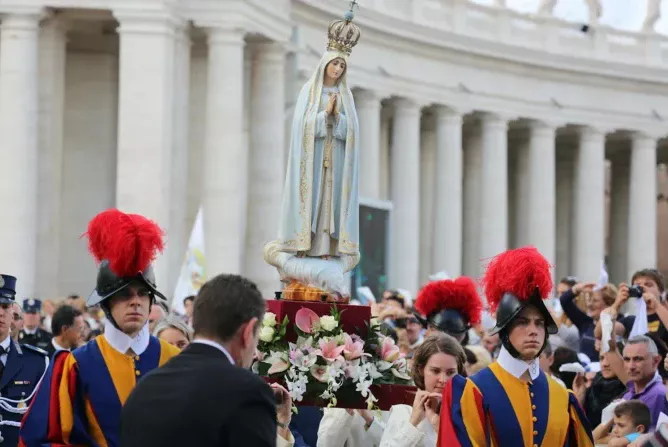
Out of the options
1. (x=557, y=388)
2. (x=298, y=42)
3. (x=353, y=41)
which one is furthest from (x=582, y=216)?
(x=557, y=388)

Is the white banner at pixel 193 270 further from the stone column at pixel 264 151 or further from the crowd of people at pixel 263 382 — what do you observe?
the crowd of people at pixel 263 382

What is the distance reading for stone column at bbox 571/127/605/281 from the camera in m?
86.2

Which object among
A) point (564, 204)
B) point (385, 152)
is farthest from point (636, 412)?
point (564, 204)

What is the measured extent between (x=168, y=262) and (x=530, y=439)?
39988mm

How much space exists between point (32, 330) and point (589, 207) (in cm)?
6230

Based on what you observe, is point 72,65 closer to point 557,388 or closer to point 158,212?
point 158,212

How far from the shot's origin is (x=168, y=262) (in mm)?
52125

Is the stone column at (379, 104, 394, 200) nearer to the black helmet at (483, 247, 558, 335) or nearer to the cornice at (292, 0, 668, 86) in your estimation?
the cornice at (292, 0, 668, 86)

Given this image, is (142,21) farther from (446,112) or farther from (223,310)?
(223,310)

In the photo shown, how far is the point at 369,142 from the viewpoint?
71125mm

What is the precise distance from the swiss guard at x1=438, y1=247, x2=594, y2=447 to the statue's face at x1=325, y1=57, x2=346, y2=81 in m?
6.23

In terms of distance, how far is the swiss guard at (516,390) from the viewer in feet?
41.2

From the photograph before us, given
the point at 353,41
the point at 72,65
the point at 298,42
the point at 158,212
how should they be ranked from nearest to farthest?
1. the point at 353,41
2. the point at 158,212
3. the point at 72,65
4. the point at 298,42

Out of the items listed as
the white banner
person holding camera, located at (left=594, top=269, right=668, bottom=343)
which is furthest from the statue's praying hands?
the white banner
